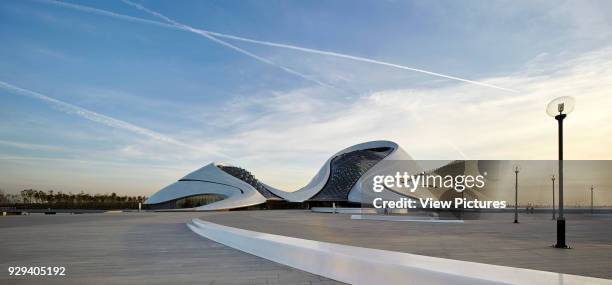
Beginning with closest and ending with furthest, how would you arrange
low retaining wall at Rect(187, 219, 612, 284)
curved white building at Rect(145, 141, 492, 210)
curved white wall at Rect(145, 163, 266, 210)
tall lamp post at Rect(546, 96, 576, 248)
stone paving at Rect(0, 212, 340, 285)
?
low retaining wall at Rect(187, 219, 612, 284), stone paving at Rect(0, 212, 340, 285), tall lamp post at Rect(546, 96, 576, 248), curved white wall at Rect(145, 163, 266, 210), curved white building at Rect(145, 141, 492, 210)

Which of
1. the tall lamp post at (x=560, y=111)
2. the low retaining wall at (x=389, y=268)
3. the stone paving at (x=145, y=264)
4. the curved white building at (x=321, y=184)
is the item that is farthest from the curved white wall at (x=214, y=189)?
the low retaining wall at (x=389, y=268)

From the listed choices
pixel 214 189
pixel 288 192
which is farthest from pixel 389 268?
pixel 288 192

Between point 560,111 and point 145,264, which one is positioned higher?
point 560,111

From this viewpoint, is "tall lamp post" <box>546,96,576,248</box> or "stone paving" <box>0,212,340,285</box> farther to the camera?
"tall lamp post" <box>546,96,576,248</box>

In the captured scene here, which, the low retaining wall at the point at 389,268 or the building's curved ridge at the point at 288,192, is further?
the building's curved ridge at the point at 288,192

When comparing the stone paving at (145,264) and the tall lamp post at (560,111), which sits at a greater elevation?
the tall lamp post at (560,111)

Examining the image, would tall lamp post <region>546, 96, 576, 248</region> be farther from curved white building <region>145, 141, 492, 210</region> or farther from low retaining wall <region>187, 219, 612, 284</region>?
curved white building <region>145, 141, 492, 210</region>

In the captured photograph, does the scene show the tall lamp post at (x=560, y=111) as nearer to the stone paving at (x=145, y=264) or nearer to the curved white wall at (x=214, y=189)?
the stone paving at (x=145, y=264)

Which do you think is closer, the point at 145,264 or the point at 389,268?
the point at 389,268

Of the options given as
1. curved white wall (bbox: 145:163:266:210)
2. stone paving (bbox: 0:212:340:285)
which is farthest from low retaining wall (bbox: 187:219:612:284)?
curved white wall (bbox: 145:163:266:210)

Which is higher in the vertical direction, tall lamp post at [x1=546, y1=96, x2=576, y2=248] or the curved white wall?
tall lamp post at [x1=546, y1=96, x2=576, y2=248]

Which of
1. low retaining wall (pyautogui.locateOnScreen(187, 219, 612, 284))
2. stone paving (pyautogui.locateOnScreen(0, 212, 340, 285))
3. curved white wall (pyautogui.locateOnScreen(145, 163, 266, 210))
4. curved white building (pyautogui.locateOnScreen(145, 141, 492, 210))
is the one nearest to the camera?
low retaining wall (pyautogui.locateOnScreen(187, 219, 612, 284))

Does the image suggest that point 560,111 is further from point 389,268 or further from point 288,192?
point 288,192

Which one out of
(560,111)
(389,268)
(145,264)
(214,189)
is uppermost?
(560,111)
